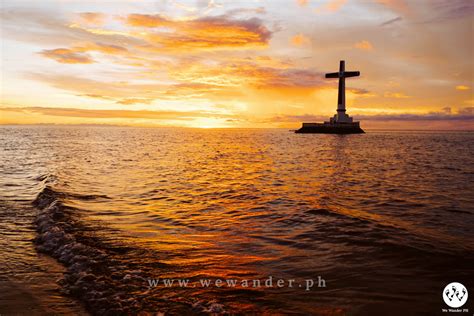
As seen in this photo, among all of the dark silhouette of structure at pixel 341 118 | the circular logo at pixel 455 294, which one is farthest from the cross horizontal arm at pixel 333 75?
the circular logo at pixel 455 294

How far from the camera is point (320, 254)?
805 cm

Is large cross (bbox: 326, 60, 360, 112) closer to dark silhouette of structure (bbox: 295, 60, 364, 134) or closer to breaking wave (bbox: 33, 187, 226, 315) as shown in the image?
dark silhouette of structure (bbox: 295, 60, 364, 134)

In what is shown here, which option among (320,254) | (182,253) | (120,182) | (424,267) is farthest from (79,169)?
(424,267)

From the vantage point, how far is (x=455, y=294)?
6137 millimetres

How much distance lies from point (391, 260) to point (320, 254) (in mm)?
1672

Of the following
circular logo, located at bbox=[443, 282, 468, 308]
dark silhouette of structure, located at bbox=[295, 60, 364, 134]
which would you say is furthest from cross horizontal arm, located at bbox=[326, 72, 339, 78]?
circular logo, located at bbox=[443, 282, 468, 308]

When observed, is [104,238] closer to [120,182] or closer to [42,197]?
[42,197]

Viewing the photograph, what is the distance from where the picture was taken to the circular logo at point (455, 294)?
19.1ft

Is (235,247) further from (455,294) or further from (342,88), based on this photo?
(342,88)

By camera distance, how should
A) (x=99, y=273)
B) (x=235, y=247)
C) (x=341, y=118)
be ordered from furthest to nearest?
(x=341, y=118) < (x=235, y=247) < (x=99, y=273)

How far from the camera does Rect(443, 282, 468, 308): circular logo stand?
5836mm

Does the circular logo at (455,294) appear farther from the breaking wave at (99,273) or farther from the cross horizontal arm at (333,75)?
the cross horizontal arm at (333,75)

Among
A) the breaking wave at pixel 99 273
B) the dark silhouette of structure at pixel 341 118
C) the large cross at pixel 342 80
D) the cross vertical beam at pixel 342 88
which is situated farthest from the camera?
the dark silhouette of structure at pixel 341 118

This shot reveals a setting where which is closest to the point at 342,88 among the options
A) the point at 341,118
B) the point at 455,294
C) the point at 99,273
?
the point at 341,118
